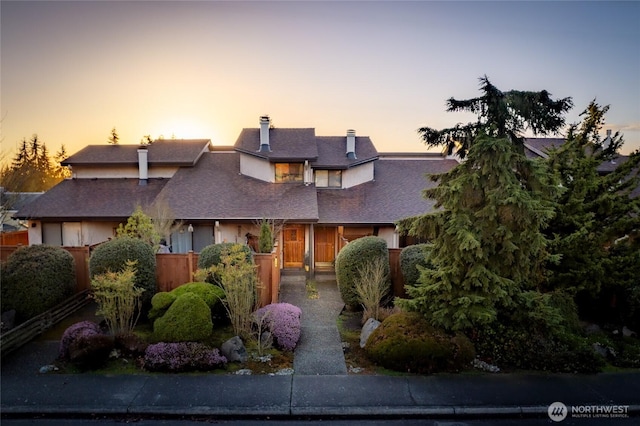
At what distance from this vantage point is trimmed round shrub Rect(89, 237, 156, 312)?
10.9 m

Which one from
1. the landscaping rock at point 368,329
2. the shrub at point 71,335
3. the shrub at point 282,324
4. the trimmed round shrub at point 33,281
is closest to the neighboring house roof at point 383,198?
the landscaping rock at point 368,329

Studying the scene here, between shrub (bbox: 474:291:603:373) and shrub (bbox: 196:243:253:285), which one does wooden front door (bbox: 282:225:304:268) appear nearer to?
shrub (bbox: 196:243:253:285)

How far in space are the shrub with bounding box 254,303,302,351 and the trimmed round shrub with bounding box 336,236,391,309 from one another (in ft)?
7.55

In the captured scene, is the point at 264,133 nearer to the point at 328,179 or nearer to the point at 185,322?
the point at 328,179

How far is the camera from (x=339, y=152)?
73.4 feet

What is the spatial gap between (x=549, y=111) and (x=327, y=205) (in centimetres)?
1237

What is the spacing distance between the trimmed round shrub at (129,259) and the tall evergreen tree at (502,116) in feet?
29.6

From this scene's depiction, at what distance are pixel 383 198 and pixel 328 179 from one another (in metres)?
3.41

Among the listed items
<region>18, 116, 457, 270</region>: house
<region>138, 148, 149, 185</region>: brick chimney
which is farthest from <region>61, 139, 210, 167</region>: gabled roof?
<region>138, 148, 149, 185</region>: brick chimney

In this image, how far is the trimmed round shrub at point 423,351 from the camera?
27.5ft

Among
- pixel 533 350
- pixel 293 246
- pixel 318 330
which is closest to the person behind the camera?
pixel 533 350

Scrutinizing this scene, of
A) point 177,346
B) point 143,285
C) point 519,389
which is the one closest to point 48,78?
point 143,285

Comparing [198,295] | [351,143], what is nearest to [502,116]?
[198,295]

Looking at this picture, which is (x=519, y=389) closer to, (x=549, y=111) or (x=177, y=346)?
(x=549, y=111)
